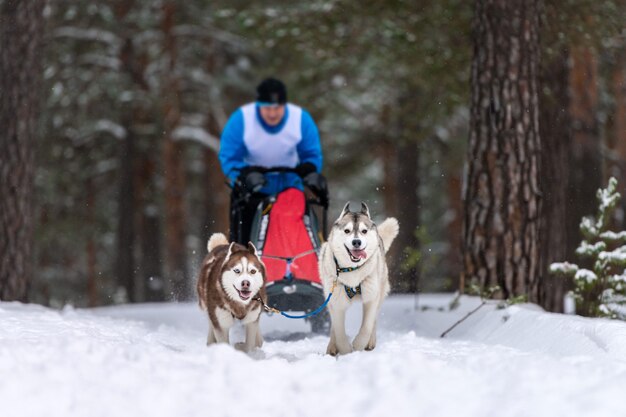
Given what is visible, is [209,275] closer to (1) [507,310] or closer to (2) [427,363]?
(2) [427,363]

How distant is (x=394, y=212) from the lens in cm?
2178

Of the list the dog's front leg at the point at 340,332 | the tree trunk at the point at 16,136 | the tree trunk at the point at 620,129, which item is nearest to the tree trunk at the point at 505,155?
the dog's front leg at the point at 340,332

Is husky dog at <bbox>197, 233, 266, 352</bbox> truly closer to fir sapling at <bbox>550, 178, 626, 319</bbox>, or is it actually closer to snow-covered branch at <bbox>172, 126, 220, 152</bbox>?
fir sapling at <bbox>550, 178, 626, 319</bbox>

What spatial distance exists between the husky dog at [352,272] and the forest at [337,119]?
105 inches

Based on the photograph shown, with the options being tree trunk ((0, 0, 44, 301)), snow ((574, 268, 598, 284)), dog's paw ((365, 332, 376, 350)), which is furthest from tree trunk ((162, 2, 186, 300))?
dog's paw ((365, 332, 376, 350))

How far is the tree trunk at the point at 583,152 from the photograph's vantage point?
13227mm

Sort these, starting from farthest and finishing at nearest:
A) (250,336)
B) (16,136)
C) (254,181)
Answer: (16,136), (254,181), (250,336)

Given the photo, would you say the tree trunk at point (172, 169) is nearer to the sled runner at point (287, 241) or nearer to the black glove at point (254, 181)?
the sled runner at point (287, 241)

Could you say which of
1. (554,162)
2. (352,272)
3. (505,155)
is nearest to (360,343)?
(352,272)

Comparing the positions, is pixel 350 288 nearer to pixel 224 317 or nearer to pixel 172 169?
pixel 224 317

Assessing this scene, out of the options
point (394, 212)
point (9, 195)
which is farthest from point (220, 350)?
point (394, 212)

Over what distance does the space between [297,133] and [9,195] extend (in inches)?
137

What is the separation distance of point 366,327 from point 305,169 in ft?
7.54

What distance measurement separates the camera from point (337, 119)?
19.3 meters
